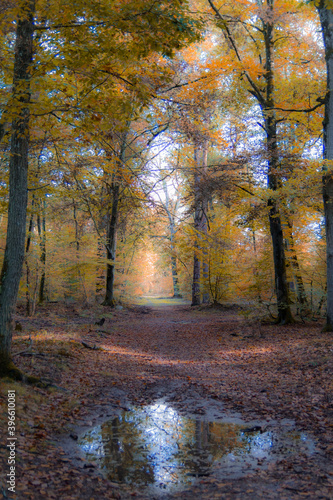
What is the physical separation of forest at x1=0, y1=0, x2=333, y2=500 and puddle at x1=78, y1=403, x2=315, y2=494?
7cm

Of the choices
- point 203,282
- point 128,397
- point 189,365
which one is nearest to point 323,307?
point 203,282

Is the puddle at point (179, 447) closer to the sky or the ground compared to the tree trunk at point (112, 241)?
closer to the ground

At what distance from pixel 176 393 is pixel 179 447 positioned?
6.12 feet

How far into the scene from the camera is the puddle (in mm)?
3250

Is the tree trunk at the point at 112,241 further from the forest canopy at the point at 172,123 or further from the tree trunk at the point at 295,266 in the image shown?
the tree trunk at the point at 295,266

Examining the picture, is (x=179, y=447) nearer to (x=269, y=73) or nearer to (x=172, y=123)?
(x=172, y=123)

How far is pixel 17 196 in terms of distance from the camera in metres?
5.11

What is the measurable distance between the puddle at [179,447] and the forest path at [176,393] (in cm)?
13

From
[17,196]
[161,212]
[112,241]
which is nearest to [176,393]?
[17,196]

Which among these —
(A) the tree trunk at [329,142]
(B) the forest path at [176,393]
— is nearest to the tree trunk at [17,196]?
(B) the forest path at [176,393]

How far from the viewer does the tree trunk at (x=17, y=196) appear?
193 inches

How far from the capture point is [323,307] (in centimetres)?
1417

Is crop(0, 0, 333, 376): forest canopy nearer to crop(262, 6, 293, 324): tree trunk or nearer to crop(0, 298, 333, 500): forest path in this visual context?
crop(262, 6, 293, 324): tree trunk

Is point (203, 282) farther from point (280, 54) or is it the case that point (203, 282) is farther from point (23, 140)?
point (23, 140)
